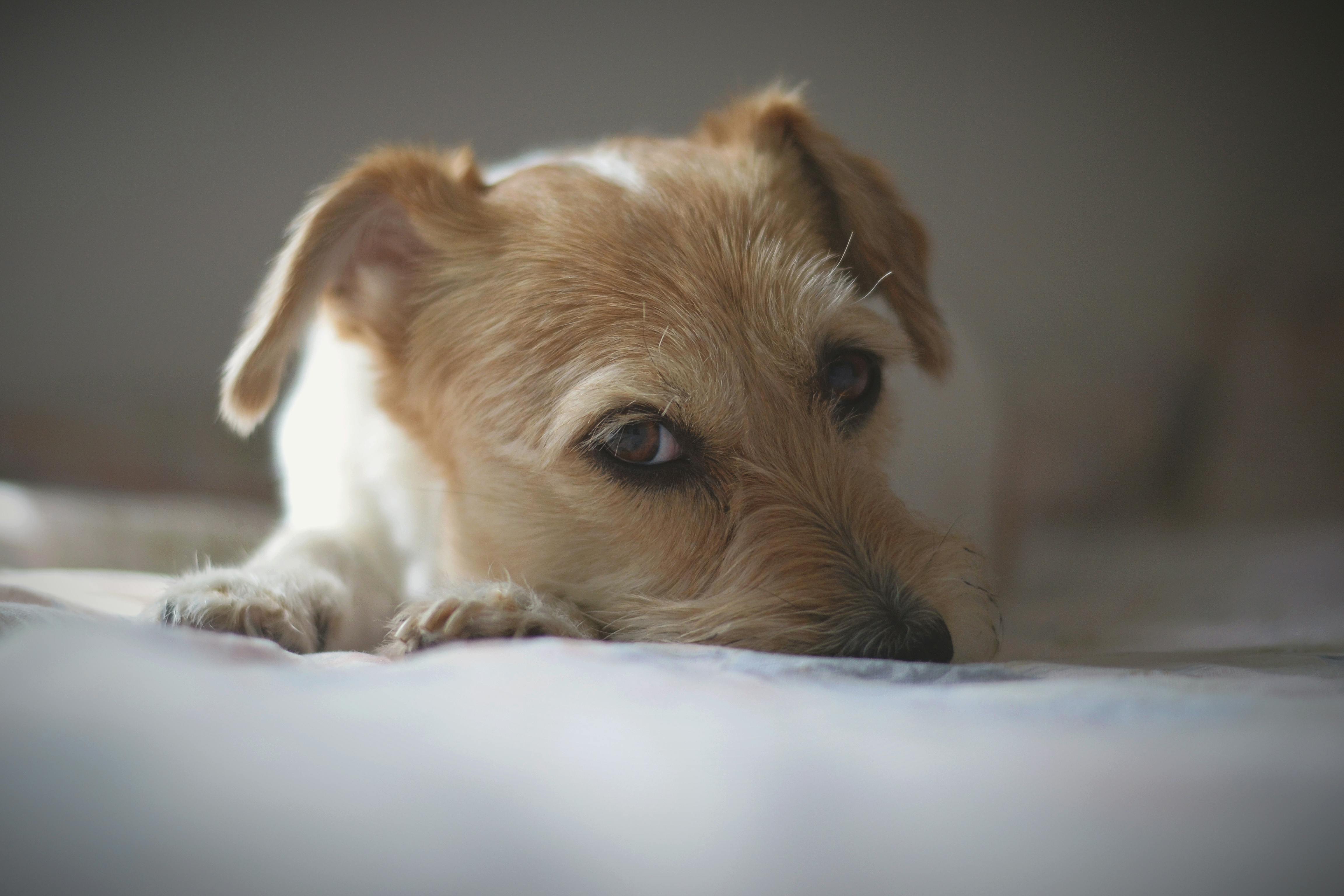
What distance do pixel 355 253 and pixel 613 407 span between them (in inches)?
31.0

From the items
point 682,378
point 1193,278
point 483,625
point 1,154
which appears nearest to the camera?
point 483,625

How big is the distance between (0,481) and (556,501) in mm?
2797

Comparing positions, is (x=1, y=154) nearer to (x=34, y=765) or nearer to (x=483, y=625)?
(x=483, y=625)

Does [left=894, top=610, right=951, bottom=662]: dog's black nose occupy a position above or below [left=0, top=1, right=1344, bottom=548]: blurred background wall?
below

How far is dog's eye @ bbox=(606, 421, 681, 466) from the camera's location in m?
1.38

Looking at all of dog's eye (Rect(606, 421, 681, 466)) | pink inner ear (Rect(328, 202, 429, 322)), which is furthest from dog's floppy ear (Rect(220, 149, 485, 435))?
dog's eye (Rect(606, 421, 681, 466))

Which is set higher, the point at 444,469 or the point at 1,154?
the point at 1,154

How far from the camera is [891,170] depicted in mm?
3682

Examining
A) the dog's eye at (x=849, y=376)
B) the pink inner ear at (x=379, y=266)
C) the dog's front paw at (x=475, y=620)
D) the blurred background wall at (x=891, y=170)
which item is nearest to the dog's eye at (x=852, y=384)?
the dog's eye at (x=849, y=376)

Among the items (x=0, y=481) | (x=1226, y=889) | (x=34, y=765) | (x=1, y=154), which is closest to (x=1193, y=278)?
(x=1226, y=889)

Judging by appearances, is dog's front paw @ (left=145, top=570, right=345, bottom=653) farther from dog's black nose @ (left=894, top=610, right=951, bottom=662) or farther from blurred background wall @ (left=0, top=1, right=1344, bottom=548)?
blurred background wall @ (left=0, top=1, right=1344, bottom=548)

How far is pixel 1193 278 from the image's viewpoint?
12.4ft

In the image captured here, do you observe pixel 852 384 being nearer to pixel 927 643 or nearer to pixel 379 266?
pixel 927 643

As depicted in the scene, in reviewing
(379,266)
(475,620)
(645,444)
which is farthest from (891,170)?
(475,620)
